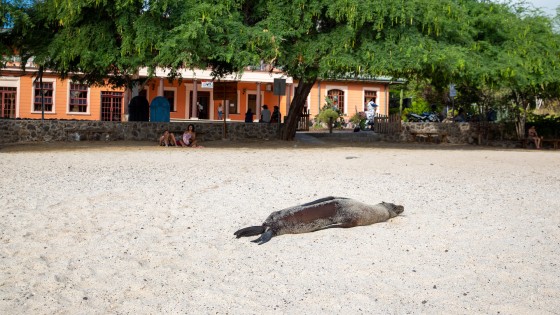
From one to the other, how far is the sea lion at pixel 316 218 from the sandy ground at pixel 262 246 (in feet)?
0.37

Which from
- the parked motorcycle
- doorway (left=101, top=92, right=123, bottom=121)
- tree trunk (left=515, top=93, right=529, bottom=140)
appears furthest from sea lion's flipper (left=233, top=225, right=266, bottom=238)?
doorway (left=101, top=92, right=123, bottom=121)

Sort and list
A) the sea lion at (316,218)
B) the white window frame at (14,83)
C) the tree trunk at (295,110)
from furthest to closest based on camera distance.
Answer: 1. the white window frame at (14,83)
2. the tree trunk at (295,110)
3. the sea lion at (316,218)

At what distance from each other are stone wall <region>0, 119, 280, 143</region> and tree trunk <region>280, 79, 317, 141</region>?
93 cm

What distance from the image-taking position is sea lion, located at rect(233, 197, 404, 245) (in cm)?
643

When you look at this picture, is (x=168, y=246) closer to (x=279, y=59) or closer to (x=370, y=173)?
(x=370, y=173)

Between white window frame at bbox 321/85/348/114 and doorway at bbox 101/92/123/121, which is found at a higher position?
white window frame at bbox 321/85/348/114

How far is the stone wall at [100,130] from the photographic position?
18703 millimetres

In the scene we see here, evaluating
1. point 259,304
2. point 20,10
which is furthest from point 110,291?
point 20,10

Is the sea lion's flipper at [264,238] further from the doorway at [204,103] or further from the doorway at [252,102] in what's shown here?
the doorway at [252,102]

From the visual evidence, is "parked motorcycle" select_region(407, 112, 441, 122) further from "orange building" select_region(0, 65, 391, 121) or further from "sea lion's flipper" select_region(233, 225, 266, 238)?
"sea lion's flipper" select_region(233, 225, 266, 238)

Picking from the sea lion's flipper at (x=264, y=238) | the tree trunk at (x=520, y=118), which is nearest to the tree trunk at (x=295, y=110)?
the tree trunk at (x=520, y=118)

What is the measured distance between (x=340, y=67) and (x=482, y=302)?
12885 millimetres

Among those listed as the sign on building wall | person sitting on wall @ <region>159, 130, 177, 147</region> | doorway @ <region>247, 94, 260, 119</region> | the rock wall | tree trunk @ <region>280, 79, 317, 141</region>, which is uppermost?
the sign on building wall

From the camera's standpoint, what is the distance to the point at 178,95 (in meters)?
36.8
